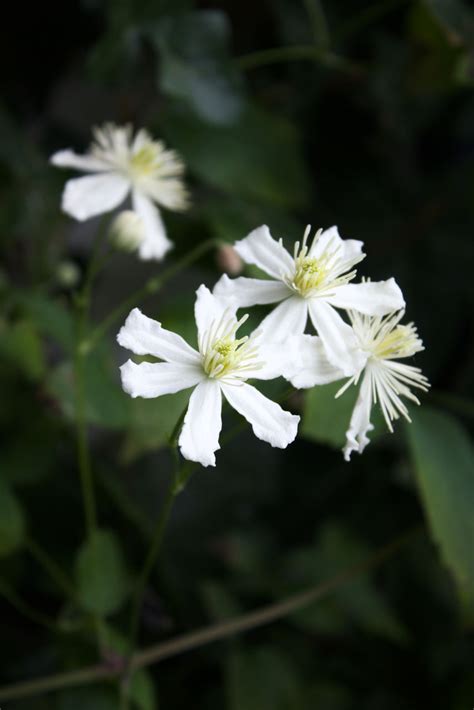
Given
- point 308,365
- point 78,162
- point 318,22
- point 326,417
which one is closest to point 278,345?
point 308,365

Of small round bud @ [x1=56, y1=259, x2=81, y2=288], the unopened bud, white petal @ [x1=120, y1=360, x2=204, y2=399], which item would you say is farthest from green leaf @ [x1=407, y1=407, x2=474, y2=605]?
small round bud @ [x1=56, y1=259, x2=81, y2=288]

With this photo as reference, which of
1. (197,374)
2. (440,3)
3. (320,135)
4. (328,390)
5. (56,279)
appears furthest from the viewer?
(320,135)

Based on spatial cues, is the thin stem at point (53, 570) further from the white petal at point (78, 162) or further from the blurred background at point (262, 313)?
the white petal at point (78, 162)

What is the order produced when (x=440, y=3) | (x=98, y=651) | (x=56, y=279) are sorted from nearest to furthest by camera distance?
(x=98, y=651) → (x=440, y=3) → (x=56, y=279)

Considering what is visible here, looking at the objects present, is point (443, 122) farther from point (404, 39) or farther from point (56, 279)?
point (56, 279)

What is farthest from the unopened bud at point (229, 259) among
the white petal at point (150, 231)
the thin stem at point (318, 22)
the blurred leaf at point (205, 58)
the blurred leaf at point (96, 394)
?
the thin stem at point (318, 22)

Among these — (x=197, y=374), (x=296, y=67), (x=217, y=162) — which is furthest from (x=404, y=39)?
(x=197, y=374)

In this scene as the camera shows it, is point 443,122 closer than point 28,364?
No
